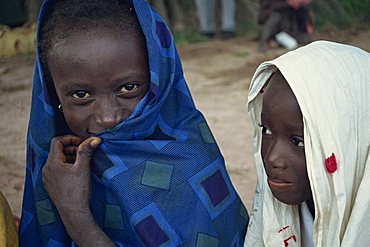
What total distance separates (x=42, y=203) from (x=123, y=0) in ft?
2.44

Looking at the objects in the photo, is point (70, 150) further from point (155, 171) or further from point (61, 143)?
point (155, 171)

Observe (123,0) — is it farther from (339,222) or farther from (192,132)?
(339,222)

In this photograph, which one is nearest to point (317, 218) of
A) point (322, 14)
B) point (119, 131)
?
point (119, 131)

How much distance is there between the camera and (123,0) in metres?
2.06

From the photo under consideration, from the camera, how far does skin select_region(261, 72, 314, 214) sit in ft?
6.10

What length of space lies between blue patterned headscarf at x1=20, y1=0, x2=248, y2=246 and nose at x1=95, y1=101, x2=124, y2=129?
2 centimetres

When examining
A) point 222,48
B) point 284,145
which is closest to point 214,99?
point 222,48

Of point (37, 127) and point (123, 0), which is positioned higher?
point (123, 0)

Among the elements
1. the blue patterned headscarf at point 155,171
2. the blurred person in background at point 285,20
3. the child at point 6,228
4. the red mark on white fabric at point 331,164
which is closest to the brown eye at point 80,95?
the blue patterned headscarf at point 155,171

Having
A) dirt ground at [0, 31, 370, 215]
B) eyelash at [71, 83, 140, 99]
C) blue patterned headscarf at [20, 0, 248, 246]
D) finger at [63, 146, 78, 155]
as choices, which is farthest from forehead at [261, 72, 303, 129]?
dirt ground at [0, 31, 370, 215]

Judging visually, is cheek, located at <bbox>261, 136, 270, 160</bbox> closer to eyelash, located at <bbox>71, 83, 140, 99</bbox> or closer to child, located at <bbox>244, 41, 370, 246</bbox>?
child, located at <bbox>244, 41, 370, 246</bbox>

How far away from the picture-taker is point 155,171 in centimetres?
204

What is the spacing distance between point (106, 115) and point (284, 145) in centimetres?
55

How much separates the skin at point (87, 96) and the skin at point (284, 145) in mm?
408
